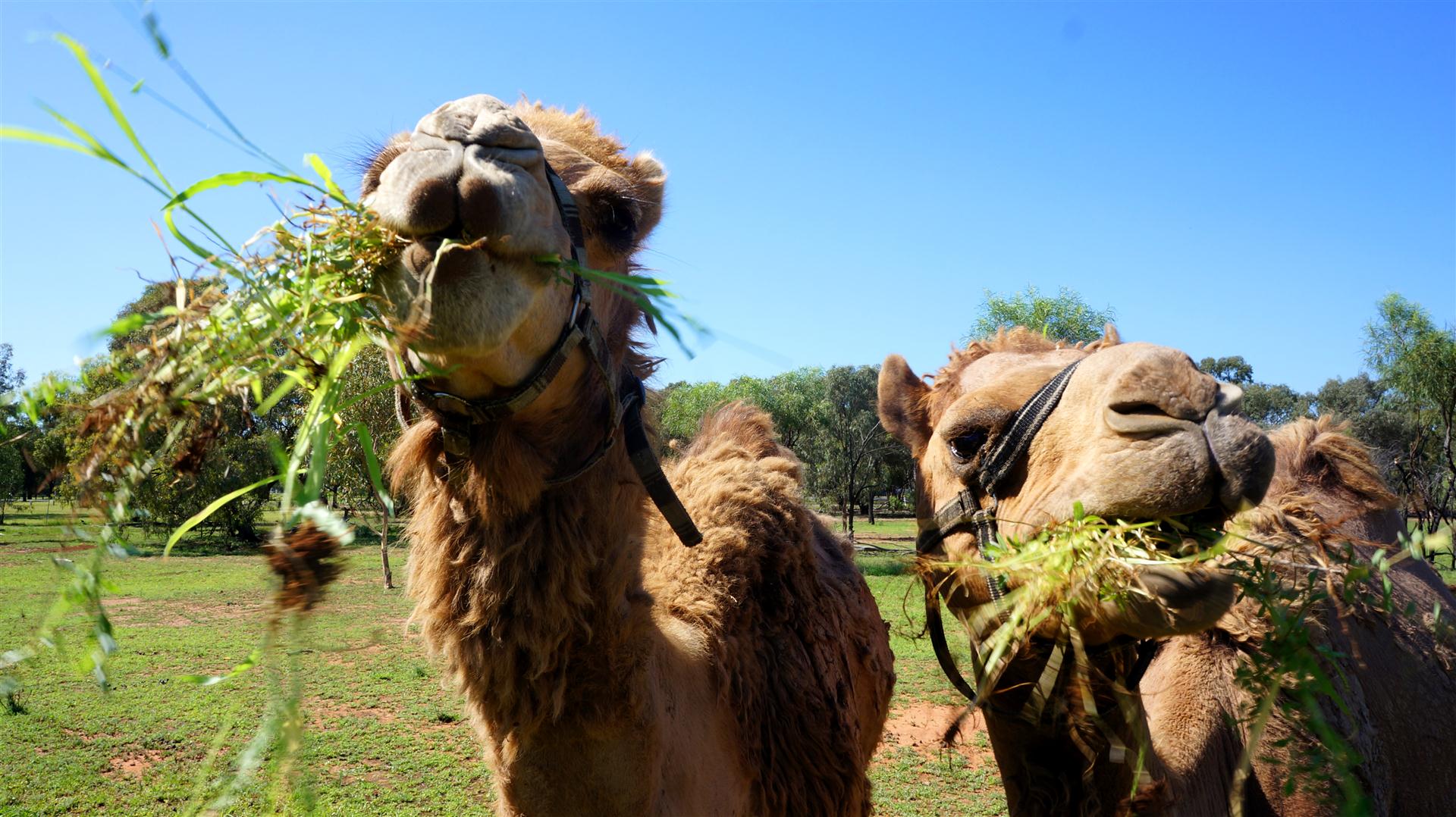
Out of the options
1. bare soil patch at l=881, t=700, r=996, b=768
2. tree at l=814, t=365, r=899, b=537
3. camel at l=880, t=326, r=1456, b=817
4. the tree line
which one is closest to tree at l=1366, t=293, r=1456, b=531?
the tree line

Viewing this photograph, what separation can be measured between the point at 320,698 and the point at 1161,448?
9821 mm

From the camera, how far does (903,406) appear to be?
295 centimetres

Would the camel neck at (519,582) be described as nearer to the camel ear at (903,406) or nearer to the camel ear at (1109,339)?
the camel ear at (903,406)

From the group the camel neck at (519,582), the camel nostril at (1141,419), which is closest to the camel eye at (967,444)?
the camel nostril at (1141,419)

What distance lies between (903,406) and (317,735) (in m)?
7.39

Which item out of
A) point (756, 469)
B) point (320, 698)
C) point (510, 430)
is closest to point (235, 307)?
Result: point (510, 430)

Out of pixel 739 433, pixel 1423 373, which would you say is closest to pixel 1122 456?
pixel 739 433

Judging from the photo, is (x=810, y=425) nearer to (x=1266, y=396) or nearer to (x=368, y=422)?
(x=1266, y=396)

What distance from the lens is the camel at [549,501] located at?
6.09 ft

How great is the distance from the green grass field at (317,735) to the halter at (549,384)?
834mm

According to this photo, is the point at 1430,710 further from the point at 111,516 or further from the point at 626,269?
the point at 111,516

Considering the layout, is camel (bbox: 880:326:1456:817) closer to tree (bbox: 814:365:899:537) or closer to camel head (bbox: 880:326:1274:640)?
camel head (bbox: 880:326:1274:640)

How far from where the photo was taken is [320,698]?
942 centimetres

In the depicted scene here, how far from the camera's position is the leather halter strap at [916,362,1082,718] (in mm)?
2275
